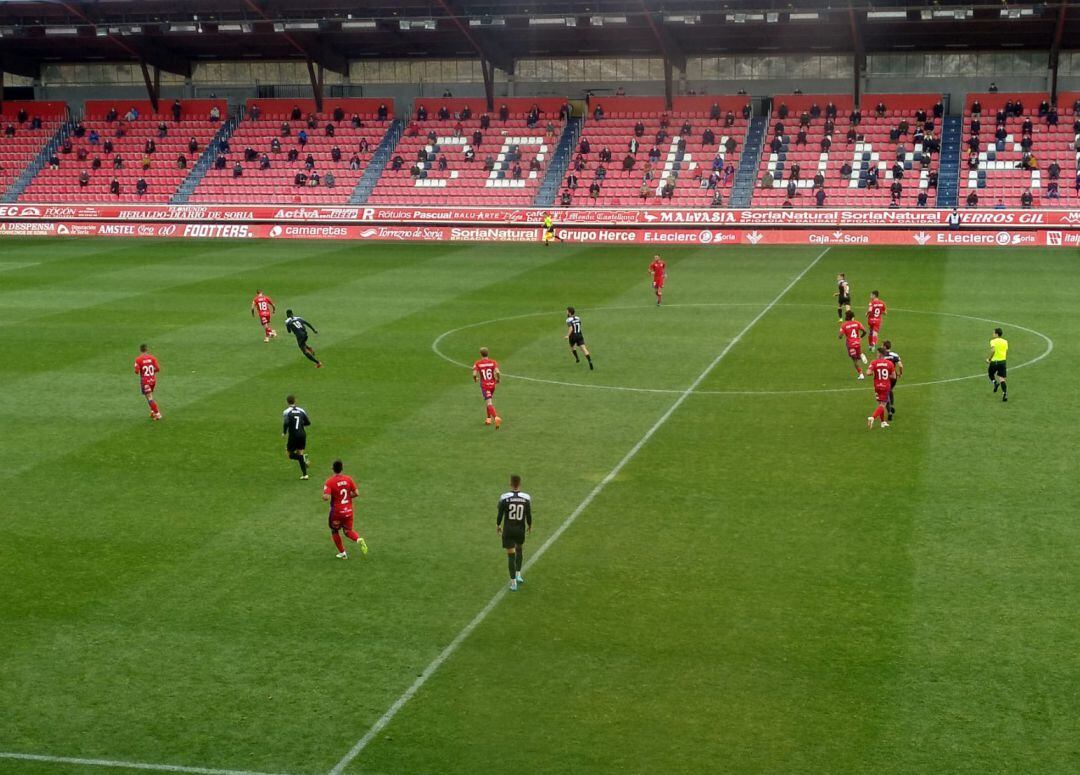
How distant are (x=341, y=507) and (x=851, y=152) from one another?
5158 cm

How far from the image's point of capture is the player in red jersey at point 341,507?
1711 cm

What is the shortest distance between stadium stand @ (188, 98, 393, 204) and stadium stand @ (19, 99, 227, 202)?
240 cm

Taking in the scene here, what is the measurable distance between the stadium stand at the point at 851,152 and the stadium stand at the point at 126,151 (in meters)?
33.4

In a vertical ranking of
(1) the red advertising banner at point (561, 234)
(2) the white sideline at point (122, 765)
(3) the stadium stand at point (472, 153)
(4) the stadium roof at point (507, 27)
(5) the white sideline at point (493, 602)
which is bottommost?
(2) the white sideline at point (122, 765)

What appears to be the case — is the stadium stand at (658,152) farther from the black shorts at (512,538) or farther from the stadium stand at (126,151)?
the black shorts at (512,538)

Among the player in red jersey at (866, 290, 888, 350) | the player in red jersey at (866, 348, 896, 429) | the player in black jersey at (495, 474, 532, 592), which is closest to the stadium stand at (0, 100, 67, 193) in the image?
the player in red jersey at (866, 290, 888, 350)

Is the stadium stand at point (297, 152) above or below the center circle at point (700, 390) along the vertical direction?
above

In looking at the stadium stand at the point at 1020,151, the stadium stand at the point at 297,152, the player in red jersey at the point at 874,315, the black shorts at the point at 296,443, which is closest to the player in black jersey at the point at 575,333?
the player in red jersey at the point at 874,315

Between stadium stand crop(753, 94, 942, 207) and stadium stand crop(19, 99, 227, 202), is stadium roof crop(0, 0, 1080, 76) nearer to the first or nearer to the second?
stadium stand crop(753, 94, 942, 207)

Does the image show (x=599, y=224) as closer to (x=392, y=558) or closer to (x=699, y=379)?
(x=699, y=379)

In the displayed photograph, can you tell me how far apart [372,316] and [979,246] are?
2887cm

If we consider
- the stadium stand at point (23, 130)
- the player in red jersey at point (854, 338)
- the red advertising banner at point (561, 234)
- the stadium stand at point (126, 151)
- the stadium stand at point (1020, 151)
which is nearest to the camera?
the player in red jersey at point (854, 338)

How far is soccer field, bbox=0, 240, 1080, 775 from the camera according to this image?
40.9ft

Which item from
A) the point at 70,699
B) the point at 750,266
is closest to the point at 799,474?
the point at 70,699
